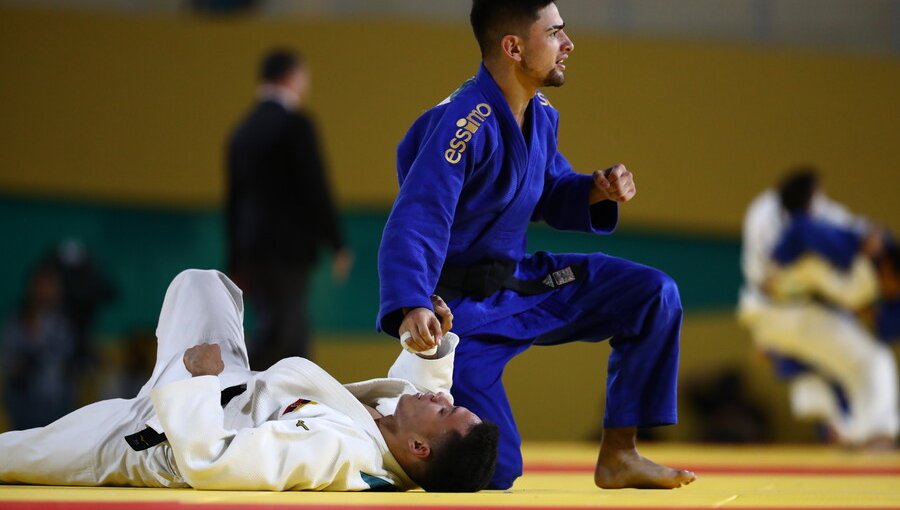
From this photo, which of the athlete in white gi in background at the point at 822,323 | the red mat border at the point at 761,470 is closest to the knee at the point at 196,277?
the red mat border at the point at 761,470

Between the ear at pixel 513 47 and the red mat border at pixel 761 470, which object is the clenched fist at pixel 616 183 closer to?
the ear at pixel 513 47

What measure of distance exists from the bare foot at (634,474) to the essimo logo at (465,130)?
88 centimetres

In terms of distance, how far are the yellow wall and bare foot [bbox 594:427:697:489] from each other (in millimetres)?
6612

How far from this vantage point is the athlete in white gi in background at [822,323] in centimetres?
810

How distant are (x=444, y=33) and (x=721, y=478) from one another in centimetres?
637

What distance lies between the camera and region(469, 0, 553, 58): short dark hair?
12.2 ft

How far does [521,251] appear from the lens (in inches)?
151

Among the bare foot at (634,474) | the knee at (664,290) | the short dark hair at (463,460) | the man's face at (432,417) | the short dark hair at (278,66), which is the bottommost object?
the bare foot at (634,474)

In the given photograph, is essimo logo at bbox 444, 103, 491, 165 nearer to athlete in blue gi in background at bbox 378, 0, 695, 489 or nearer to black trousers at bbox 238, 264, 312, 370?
athlete in blue gi in background at bbox 378, 0, 695, 489

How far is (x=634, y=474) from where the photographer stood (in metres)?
3.55

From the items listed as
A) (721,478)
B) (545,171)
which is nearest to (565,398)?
(721,478)

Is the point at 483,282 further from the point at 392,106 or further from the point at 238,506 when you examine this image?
the point at 392,106

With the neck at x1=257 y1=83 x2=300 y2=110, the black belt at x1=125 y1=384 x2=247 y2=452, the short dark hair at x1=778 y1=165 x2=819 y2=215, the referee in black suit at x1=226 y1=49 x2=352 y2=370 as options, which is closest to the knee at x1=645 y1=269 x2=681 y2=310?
the black belt at x1=125 y1=384 x2=247 y2=452

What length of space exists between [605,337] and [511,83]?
2.41ft
